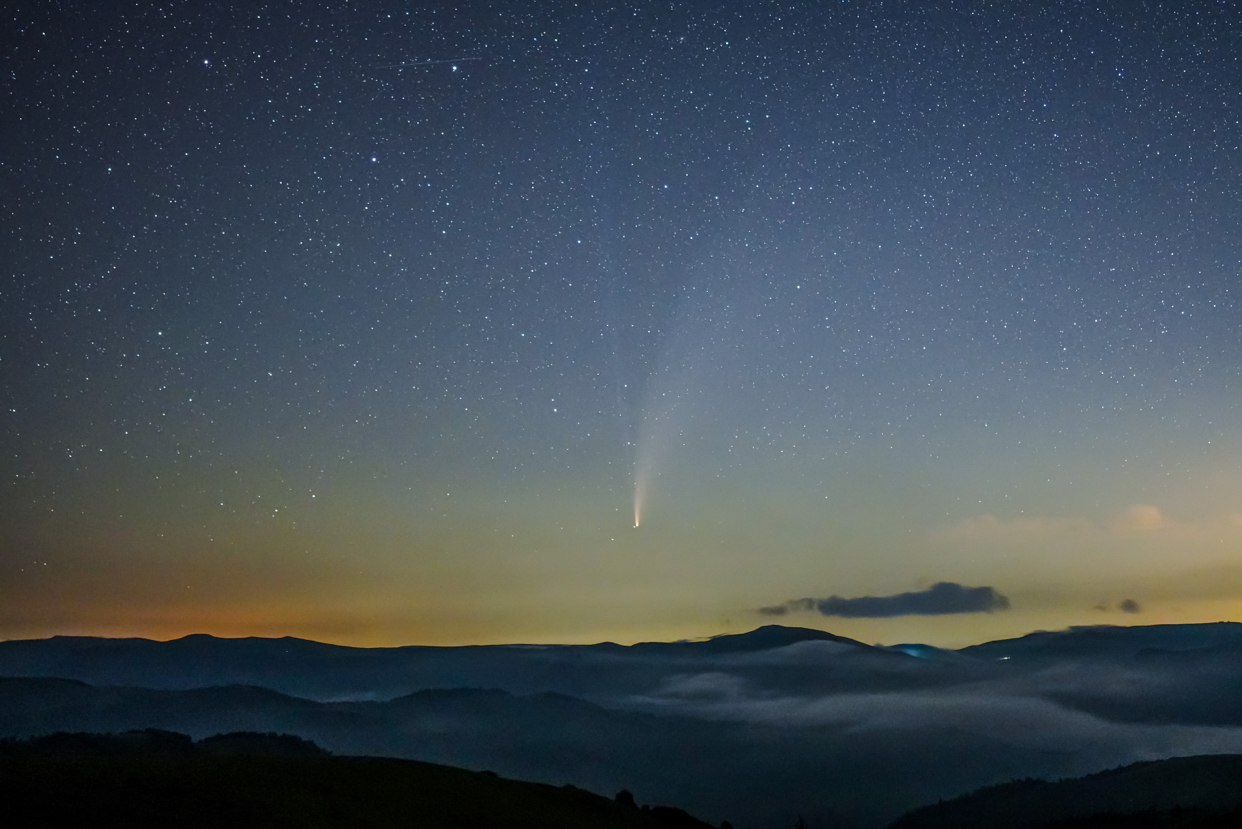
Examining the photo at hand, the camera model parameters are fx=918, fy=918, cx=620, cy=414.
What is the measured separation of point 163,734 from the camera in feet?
466

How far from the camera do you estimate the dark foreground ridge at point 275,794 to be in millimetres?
23047

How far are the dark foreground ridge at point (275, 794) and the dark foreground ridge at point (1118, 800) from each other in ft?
325

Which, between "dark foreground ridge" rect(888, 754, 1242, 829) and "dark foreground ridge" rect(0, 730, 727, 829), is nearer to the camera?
"dark foreground ridge" rect(0, 730, 727, 829)

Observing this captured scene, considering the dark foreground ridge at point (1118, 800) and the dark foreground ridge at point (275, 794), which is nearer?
the dark foreground ridge at point (275, 794)

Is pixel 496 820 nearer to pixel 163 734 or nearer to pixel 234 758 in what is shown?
pixel 234 758

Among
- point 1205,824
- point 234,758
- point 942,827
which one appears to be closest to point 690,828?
point 234,758

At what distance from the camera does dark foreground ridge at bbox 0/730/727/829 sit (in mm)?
23047

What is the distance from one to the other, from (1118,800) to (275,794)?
16260 cm

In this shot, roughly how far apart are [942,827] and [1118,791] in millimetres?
37275

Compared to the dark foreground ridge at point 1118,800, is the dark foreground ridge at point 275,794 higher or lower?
higher

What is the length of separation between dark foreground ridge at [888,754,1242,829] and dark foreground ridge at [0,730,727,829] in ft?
325

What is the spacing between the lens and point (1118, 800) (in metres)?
151

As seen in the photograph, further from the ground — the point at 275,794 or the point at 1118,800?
the point at 275,794

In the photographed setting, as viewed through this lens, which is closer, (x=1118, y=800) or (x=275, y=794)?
(x=275, y=794)
